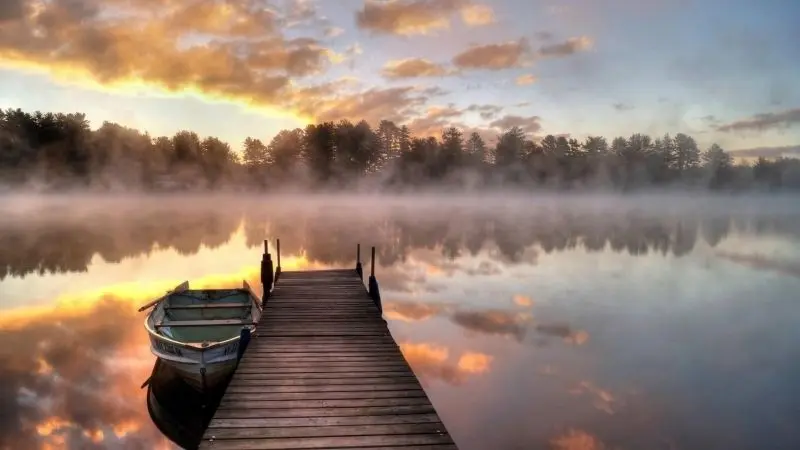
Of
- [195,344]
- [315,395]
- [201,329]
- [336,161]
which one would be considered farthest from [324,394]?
[336,161]

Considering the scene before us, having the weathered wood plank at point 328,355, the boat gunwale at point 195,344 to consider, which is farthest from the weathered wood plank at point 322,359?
the boat gunwale at point 195,344

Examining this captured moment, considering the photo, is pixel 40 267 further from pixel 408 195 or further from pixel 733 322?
pixel 408 195

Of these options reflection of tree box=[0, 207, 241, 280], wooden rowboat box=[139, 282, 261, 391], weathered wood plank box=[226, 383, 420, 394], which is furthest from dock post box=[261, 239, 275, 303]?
reflection of tree box=[0, 207, 241, 280]

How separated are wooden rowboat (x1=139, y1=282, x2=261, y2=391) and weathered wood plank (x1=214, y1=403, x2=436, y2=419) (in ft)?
12.3

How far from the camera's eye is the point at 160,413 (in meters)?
11.6

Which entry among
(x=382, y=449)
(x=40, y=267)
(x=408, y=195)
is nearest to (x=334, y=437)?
(x=382, y=449)

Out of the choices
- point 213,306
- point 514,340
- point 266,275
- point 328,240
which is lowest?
point 328,240

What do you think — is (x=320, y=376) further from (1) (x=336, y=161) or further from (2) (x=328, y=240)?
(1) (x=336, y=161)

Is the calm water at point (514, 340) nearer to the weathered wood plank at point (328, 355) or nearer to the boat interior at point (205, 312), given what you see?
the boat interior at point (205, 312)

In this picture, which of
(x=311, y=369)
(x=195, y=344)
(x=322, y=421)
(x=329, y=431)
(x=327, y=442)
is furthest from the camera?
(x=195, y=344)

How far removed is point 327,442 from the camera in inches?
252

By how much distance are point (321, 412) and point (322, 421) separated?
289 millimetres

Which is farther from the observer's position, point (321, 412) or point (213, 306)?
point (213, 306)

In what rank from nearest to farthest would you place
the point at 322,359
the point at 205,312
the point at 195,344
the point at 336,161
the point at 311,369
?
the point at 311,369
the point at 322,359
the point at 195,344
the point at 205,312
the point at 336,161
